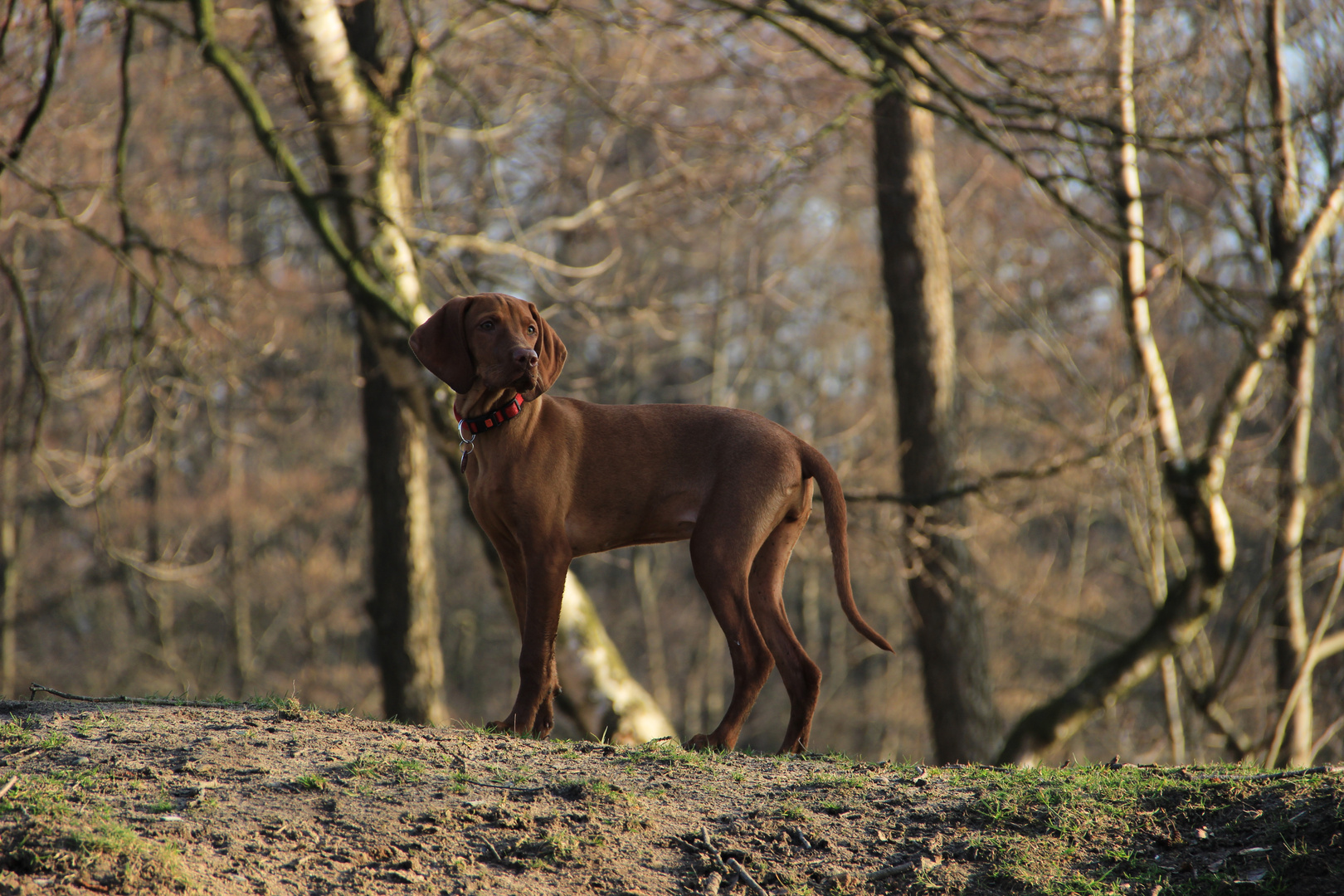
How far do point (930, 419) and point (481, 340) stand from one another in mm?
6637

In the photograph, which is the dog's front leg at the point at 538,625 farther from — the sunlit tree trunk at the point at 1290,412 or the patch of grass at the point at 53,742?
the sunlit tree trunk at the point at 1290,412

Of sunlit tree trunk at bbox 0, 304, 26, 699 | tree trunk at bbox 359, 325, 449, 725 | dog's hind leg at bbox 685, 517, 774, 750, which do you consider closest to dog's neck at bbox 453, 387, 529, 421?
dog's hind leg at bbox 685, 517, 774, 750

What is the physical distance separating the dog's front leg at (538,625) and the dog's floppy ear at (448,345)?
2.60 feet

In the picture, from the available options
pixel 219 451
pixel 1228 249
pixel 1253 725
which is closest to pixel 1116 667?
pixel 1228 249

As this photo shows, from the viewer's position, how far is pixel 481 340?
444 centimetres

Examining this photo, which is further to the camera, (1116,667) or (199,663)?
(199,663)

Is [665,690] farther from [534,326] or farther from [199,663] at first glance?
[534,326]

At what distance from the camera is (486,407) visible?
4.56m

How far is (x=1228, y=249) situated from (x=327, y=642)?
19.0 m

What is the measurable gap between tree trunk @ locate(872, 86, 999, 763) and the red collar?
5997mm

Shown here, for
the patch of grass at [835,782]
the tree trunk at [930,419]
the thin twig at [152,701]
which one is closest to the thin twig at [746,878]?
the patch of grass at [835,782]

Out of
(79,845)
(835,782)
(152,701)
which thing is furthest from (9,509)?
(835,782)

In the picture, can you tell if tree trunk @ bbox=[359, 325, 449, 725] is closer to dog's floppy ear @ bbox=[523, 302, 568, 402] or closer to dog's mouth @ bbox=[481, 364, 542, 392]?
dog's floppy ear @ bbox=[523, 302, 568, 402]

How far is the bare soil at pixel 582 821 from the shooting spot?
127 inches
